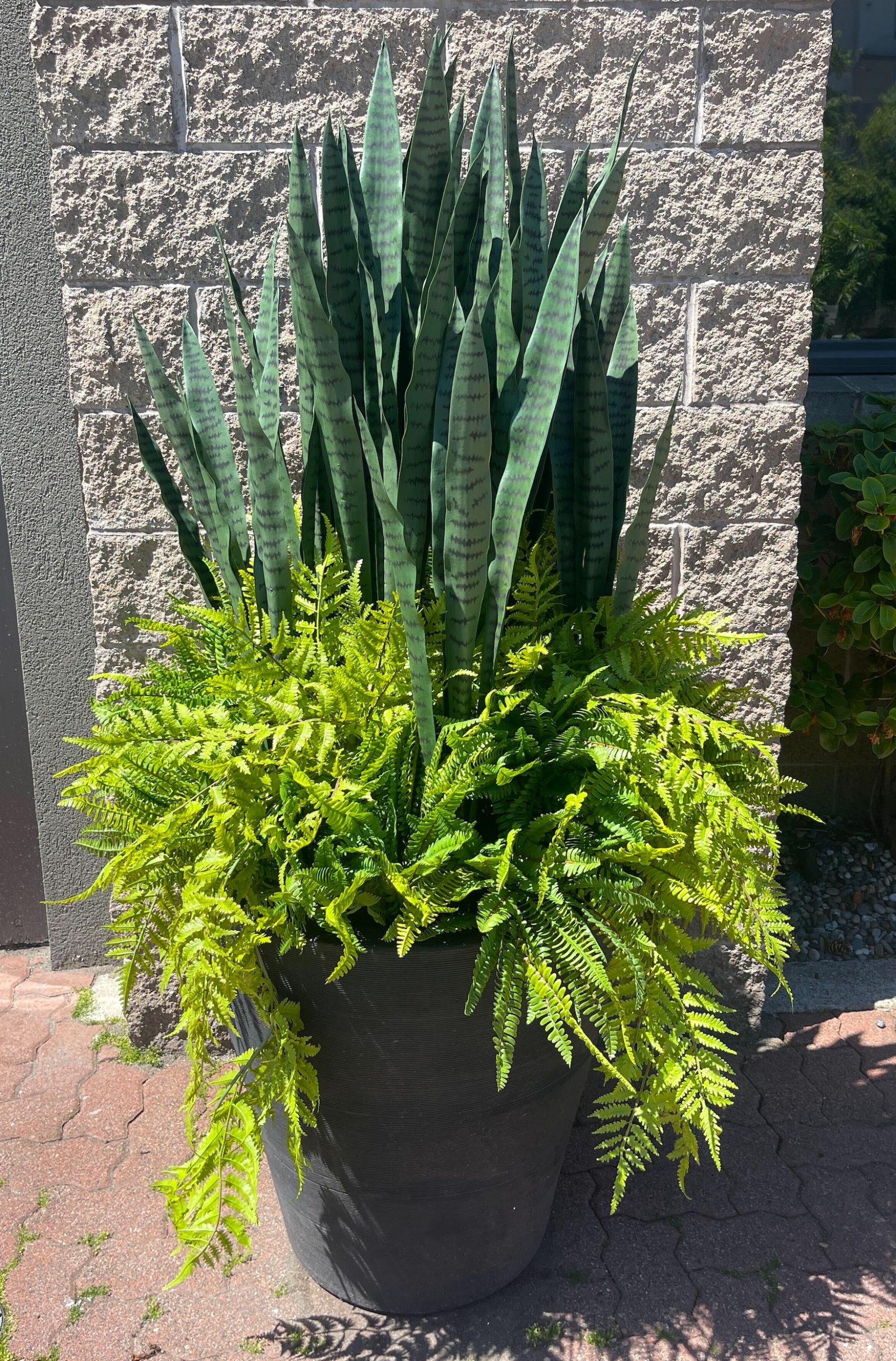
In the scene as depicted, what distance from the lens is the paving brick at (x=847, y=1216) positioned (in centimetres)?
182

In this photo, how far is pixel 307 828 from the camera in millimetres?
1290

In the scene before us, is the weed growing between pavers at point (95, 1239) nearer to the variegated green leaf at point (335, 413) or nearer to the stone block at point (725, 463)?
the variegated green leaf at point (335, 413)

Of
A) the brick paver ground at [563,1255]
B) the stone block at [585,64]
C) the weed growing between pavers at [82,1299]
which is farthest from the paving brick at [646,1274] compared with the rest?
the stone block at [585,64]

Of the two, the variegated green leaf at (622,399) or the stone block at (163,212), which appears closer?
the variegated green leaf at (622,399)

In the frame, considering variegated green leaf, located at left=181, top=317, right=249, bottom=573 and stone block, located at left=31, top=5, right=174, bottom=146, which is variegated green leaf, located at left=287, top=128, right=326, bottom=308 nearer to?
variegated green leaf, located at left=181, top=317, right=249, bottom=573

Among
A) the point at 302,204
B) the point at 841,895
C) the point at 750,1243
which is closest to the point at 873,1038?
the point at 841,895

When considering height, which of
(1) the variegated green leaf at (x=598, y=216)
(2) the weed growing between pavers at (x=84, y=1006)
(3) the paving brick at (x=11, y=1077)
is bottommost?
(3) the paving brick at (x=11, y=1077)

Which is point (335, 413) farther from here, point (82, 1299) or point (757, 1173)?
point (757, 1173)

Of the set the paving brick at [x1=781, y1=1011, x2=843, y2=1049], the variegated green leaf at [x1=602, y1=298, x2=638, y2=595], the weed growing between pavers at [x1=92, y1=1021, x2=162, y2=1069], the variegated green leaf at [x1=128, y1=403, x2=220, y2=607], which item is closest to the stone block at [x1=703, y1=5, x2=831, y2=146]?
the variegated green leaf at [x1=602, y1=298, x2=638, y2=595]

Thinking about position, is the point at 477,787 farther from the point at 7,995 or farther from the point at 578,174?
the point at 7,995

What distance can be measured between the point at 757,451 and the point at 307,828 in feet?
4.62

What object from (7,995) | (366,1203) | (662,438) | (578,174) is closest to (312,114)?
(578,174)

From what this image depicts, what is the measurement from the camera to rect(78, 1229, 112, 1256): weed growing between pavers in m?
1.83

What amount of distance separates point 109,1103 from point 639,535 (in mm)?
1642
